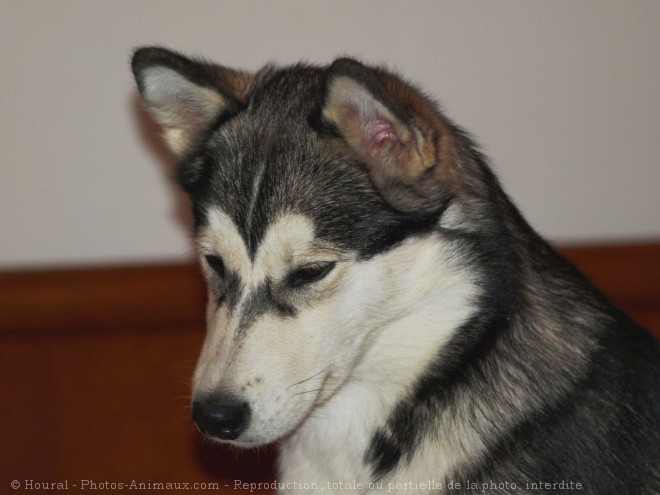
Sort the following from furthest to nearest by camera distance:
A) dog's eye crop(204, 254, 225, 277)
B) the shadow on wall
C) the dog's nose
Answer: the shadow on wall < dog's eye crop(204, 254, 225, 277) < the dog's nose

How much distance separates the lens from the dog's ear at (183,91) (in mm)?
1785

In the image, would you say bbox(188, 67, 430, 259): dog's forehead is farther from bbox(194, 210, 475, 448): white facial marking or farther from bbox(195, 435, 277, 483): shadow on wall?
bbox(195, 435, 277, 483): shadow on wall

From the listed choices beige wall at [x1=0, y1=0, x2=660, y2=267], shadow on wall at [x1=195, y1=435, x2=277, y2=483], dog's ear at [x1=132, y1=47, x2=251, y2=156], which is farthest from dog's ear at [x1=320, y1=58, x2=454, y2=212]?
shadow on wall at [x1=195, y1=435, x2=277, y2=483]

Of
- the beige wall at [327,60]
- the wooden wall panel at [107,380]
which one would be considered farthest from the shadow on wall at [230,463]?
the beige wall at [327,60]

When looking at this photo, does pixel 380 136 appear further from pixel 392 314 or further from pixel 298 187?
pixel 392 314

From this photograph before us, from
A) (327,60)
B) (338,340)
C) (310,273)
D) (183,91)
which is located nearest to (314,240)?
(310,273)

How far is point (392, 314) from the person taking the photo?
1724 millimetres

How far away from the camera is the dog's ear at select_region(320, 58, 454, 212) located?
1573 mm

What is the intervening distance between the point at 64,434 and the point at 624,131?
1.86 meters

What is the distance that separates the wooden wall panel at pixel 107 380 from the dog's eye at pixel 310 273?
2.78ft

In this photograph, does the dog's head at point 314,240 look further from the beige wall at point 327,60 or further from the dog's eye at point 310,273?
the beige wall at point 327,60

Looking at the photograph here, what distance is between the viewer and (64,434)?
249 centimetres

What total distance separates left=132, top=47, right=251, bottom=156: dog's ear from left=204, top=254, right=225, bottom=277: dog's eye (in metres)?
0.29

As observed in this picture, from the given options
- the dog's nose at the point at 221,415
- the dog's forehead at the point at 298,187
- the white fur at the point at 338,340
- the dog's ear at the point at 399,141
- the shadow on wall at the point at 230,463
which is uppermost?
the dog's ear at the point at 399,141
